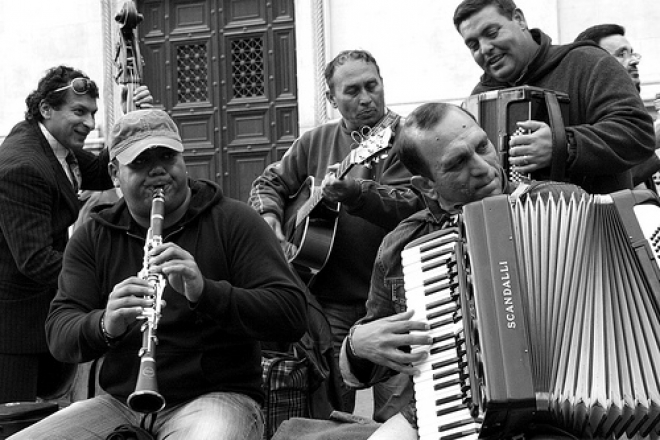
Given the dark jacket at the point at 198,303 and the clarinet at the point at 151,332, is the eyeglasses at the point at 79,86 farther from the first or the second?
the clarinet at the point at 151,332

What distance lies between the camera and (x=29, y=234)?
5.04 meters

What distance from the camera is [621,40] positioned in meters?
6.04

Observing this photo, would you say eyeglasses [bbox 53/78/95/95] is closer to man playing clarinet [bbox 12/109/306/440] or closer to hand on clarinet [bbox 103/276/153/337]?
man playing clarinet [bbox 12/109/306/440]

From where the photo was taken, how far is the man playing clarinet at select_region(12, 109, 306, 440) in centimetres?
374

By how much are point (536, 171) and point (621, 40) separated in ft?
7.39

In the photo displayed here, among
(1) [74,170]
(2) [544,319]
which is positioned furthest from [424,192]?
(1) [74,170]

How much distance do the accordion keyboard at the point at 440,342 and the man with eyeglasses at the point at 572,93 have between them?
1049mm

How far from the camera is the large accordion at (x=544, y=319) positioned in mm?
2820

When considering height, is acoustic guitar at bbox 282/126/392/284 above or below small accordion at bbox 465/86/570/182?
below

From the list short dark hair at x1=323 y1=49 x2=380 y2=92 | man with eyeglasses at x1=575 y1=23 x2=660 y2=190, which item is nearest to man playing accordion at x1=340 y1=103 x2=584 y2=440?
short dark hair at x1=323 y1=49 x2=380 y2=92

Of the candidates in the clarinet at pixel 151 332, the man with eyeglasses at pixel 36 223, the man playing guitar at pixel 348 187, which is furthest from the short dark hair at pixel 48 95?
the clarinet at pixel 151 332

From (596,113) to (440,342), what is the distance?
1.60 metres

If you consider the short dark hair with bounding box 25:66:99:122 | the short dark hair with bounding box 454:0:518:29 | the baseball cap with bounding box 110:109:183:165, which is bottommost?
the baseball cap with bounding box 110:109:183:165

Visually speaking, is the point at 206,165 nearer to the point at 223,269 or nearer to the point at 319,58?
the point at 319,58
